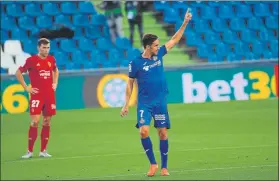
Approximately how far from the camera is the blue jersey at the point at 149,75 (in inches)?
475

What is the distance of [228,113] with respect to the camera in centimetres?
2108

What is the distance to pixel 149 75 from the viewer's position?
1208cm

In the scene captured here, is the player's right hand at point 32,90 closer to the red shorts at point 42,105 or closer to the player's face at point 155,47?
the red shorts at point 42,105

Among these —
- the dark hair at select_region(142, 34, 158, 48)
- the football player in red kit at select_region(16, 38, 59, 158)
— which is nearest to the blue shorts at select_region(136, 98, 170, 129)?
the dark hair at select_region(142, 34, 158, 48)

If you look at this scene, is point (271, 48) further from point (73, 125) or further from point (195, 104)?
point (73, 125)

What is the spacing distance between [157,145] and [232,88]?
7943 millimetres

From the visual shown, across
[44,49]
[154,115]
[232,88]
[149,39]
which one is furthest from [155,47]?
[232,88]

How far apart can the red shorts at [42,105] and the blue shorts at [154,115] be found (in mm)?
2905

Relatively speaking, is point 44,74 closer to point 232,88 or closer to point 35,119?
point 35,119

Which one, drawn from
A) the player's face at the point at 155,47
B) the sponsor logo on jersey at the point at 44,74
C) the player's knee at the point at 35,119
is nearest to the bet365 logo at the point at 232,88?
the sponsor logo on jersey at the point at 44,74

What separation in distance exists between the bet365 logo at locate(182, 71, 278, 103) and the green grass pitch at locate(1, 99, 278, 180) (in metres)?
0.50

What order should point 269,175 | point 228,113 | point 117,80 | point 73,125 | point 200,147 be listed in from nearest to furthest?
point 269,175, point 200,147, point 73,125, point 228,113, point 117,80

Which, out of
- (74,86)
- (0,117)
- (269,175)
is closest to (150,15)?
(74,86)

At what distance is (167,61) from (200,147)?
10176mm
